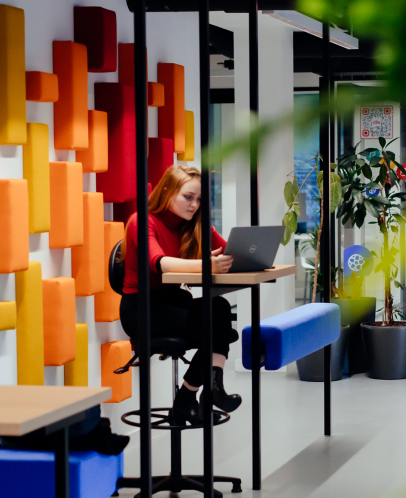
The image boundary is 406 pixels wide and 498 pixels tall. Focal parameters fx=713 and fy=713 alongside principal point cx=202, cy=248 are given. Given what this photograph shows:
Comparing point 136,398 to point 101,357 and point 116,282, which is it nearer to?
point 101,357

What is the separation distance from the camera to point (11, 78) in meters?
2.99

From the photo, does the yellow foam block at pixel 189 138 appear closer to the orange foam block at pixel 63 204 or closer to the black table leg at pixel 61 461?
the orange foam block at pixel 63 204

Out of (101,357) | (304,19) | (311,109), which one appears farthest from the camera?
(304,19)

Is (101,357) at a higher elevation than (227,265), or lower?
lower

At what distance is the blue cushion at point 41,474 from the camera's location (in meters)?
2.25

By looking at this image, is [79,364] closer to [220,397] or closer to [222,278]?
[220,397]

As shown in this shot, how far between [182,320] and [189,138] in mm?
2110

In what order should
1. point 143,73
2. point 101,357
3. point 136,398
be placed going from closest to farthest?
1. point 143,73
2. point 101,357
3. point 136,398

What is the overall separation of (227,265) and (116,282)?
0.73m

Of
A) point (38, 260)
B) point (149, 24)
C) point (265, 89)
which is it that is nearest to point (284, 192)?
point (265, 89)

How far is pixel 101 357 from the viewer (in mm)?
3873

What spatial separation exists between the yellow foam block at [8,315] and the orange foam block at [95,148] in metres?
0.92

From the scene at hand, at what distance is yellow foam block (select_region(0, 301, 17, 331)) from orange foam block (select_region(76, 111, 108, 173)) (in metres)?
0.92

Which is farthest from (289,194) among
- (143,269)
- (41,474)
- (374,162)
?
(41,474)
